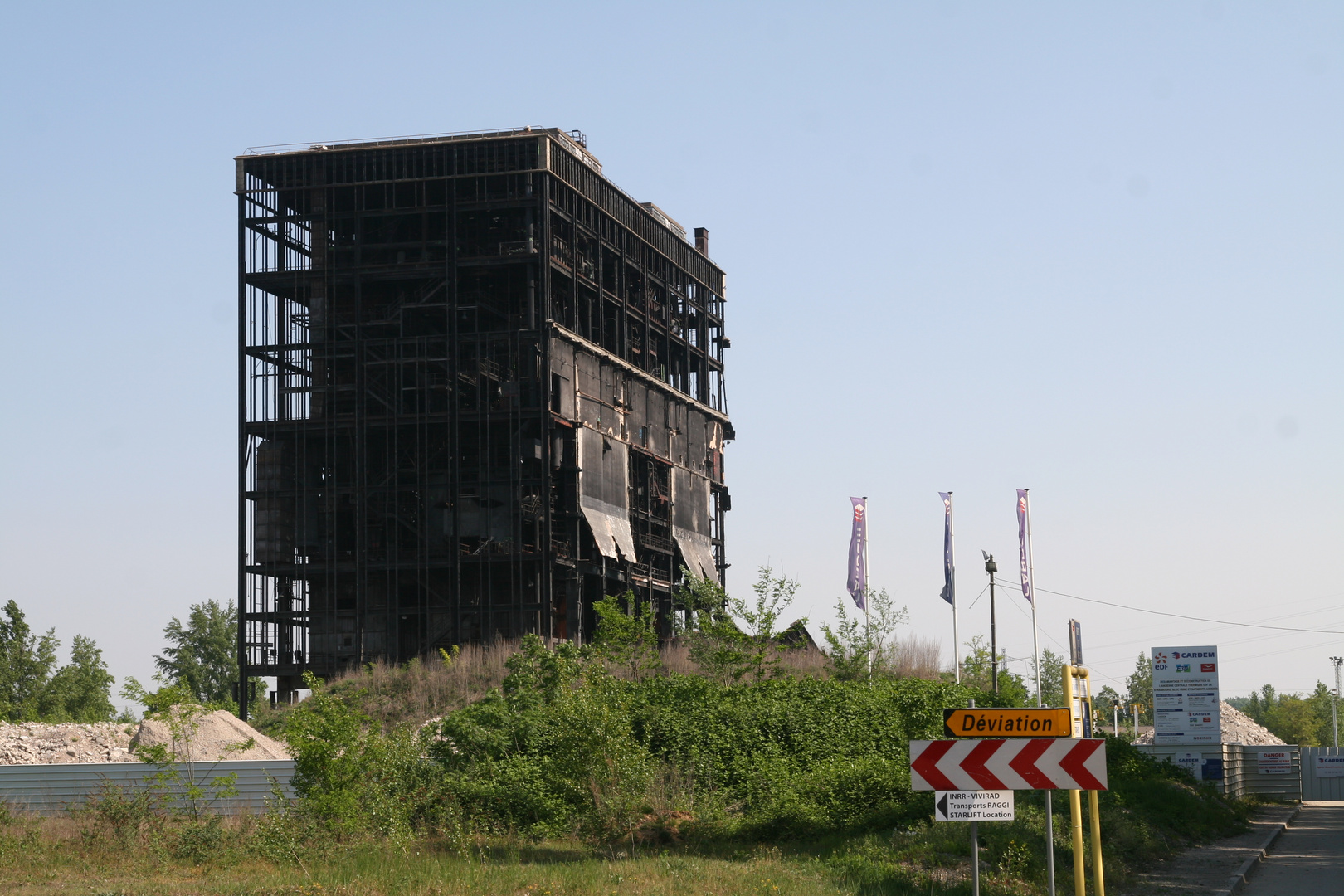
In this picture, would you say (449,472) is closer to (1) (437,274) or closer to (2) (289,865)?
(1) (437,274)

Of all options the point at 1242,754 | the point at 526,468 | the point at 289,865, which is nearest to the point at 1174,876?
the point at 289,865

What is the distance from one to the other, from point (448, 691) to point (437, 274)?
63.4 ft

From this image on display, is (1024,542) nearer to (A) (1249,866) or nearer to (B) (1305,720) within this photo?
(A) (1249,866)

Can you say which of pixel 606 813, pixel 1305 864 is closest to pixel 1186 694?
pixel 1305 864

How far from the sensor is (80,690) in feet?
275

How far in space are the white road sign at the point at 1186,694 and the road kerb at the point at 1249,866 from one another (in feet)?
32.0

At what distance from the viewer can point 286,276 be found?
62.9m

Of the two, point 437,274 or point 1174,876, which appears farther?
point 437,274

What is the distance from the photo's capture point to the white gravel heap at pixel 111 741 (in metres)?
41.2

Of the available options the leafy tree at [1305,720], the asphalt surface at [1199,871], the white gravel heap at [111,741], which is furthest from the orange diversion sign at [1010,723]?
the leafy tree at [1305,720]

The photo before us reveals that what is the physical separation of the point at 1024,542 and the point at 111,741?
34.6 metres

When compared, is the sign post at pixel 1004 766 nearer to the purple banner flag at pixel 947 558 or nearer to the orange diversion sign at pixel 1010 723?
the orange diversion sign at pixel 1010 723

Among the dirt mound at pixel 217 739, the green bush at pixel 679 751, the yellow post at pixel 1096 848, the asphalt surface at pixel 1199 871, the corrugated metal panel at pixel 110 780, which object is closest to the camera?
the yellow post at pixel 1096 848

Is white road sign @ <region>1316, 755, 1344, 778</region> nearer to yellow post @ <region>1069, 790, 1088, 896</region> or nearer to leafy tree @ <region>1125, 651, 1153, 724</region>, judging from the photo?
yellow post @ <region>1069, 790, 1088, 896</region>
